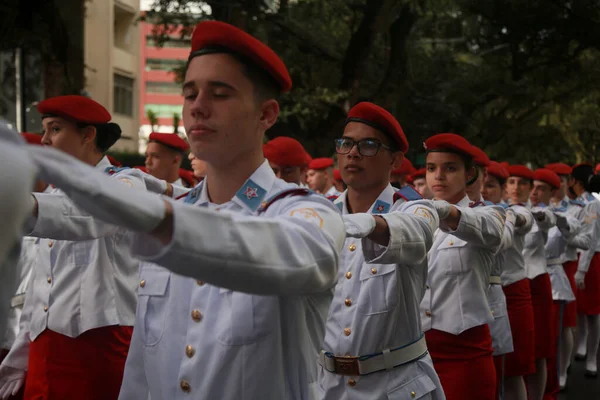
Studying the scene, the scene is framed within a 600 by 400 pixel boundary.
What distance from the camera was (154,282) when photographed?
254cm

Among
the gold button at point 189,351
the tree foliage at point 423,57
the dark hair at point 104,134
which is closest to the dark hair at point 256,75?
the gold button at point 189,351

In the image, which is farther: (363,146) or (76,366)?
(76,366)

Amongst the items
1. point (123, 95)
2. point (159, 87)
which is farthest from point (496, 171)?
point (159, 87)

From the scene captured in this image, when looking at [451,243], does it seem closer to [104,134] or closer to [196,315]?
[104,134]

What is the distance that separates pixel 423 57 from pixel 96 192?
22416mm

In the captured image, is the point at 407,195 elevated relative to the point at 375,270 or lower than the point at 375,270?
elevated

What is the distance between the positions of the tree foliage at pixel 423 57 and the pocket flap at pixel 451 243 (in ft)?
28.9

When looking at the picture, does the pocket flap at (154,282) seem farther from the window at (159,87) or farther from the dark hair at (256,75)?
the window at (159,87)

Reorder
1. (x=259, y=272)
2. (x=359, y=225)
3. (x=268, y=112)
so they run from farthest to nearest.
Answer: (x=359, y=225) → (x=268, y=112) → (x=259, y=272)

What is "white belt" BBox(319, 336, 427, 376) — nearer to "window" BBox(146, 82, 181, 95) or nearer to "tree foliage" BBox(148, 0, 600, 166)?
"tree foliage" BBox(148, 0, 600, 166)

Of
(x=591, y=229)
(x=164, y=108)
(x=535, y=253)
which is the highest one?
(x=535, y=253)

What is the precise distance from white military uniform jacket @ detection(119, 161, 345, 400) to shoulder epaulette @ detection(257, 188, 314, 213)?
0.01 metres

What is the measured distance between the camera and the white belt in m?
3.88

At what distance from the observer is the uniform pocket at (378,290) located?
3871mm
